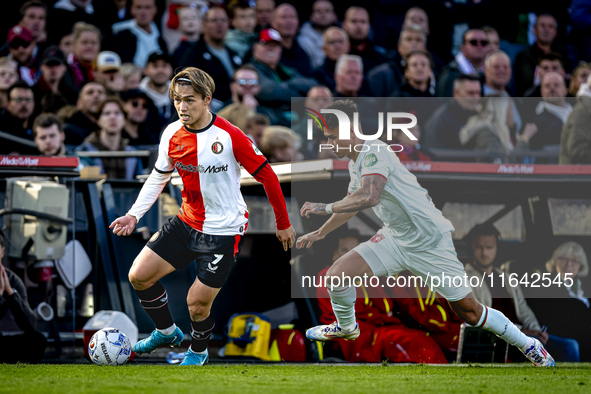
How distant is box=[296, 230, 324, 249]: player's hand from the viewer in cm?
676

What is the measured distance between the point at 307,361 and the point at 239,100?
369cm

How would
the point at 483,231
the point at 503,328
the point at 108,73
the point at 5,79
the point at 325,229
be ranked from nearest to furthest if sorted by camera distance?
the point at 503,328 → the point at 325,229 → the point at 483,231 → the point at 5,79 → the point at 108,73

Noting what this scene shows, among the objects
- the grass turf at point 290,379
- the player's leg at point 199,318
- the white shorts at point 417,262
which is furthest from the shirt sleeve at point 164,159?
the white shorts at point 417,262

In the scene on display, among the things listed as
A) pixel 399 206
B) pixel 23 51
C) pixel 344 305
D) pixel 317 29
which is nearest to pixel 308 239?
pixel 344 305

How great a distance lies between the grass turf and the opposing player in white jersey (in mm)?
524

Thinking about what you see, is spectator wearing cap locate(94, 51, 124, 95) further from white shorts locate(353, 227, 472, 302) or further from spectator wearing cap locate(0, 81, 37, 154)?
white shorts locate(353, 227, 472, 302)

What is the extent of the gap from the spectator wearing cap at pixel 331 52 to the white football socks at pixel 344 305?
14.0 feet

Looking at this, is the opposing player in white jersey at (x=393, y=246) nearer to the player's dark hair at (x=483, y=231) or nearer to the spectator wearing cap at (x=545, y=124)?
the player's dark hair at (x=483, y=231)

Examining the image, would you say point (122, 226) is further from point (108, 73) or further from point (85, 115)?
point (108, 73)

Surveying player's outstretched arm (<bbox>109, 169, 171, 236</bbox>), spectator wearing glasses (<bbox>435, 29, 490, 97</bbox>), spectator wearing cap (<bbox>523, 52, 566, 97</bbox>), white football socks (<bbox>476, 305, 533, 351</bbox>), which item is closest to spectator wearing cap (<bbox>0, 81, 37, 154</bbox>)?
player's outstretched arm (<bbox>109, 169, 171, 236</bbox>)

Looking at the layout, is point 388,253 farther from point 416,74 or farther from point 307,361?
point 416,74

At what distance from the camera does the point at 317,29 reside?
437 inches

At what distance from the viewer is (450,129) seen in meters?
7.40

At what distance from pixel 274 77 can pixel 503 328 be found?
475cm
